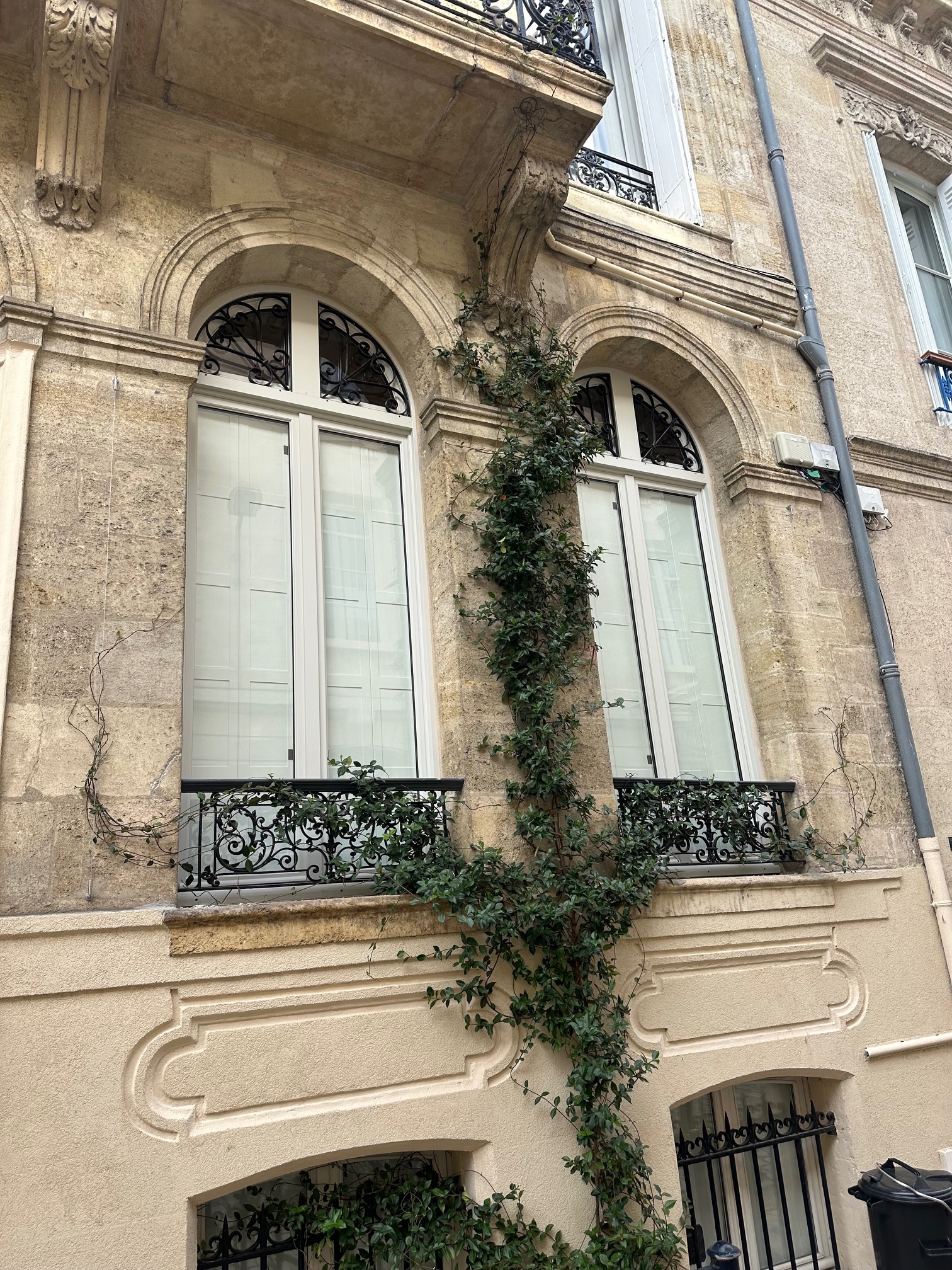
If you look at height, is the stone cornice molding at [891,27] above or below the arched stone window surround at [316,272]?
above

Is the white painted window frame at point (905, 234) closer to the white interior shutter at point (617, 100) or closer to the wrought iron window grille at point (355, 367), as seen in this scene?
the white interior shutter at point (617, 100)

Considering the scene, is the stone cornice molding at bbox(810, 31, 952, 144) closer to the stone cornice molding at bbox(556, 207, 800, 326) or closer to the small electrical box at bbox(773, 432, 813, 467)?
the stone cornice molding at bbox(556, 207, 800, 326)

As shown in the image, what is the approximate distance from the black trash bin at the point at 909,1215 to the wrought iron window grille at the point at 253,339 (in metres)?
4.36

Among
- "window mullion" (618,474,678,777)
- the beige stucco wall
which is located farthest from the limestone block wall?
"window mullion" (618,474,678,777)

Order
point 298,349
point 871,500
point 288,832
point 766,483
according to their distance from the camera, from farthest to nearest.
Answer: point 871,500 → point 766,483 → point 298,349 → point 288,832

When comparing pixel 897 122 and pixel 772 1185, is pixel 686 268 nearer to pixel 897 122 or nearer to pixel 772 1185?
pixel 897 122

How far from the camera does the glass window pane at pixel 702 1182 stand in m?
4.24

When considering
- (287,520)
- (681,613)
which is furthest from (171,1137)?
(681,613)

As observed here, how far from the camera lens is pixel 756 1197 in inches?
172

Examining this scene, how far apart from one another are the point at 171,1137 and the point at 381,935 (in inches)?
37.5

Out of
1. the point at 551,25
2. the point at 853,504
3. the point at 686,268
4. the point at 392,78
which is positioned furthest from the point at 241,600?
the point at 853,504

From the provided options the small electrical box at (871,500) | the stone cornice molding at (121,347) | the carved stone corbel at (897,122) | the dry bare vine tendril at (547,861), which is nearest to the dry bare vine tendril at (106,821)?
the dry bare vine tendril at (547,861)

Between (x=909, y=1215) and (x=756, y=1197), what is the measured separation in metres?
0.85

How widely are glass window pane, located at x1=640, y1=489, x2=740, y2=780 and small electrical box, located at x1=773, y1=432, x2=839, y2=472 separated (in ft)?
2.04
